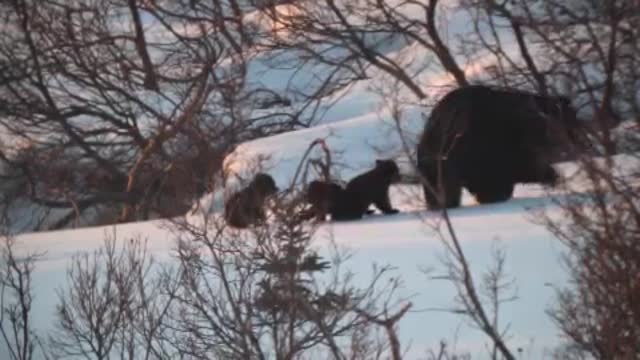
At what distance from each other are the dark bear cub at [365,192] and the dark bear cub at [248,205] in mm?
1011

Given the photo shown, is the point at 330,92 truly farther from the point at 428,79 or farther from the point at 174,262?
the point at 174,262

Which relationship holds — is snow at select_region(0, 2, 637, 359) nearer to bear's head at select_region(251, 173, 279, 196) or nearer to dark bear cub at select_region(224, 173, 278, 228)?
dark bear cub at select_region(224, 173, 278, 228)

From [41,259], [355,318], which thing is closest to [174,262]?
[41,259]

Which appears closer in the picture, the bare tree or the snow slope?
the snow slope

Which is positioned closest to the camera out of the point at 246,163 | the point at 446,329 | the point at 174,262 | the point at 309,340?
the point at 309,340

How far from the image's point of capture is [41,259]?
35.3ft

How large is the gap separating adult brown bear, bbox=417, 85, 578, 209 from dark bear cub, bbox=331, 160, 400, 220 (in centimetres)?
33

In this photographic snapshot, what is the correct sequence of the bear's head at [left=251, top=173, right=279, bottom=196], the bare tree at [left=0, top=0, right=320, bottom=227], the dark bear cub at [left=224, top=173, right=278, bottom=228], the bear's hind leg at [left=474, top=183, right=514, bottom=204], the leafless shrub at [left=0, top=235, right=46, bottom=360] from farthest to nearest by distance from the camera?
the bare tree at [left=0, top=0, right=320, bottom=227] → the bear's hind leg at [left=474, top=183, right=514, bottom=204] → the bear's head at [left=251, top=173, right=279, bottom=196] → the leafless shrub at [left=0, top=235, right=46, bottom=360] → the dark bear cub at [left=224, top=173, right=278, bottom=228]

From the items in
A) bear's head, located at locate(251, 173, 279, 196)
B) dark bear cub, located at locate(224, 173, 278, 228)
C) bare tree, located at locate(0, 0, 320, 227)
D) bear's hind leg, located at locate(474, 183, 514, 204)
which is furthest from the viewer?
bare tree, located at locate(0, 0, 320, 227)

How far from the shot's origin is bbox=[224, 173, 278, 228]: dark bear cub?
6898 mm

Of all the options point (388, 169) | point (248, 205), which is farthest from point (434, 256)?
point (388, 169)

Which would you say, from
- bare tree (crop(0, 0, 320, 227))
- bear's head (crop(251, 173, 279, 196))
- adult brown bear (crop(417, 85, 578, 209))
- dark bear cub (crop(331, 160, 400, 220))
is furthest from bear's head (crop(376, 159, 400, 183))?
bare tree (crop(0, 0, 320, 227))

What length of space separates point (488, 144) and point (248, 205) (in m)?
3.00

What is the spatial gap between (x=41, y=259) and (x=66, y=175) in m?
11.9
